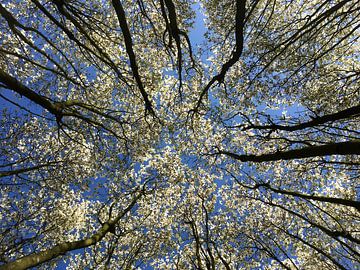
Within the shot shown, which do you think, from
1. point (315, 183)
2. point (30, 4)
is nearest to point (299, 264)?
point (315, 183)

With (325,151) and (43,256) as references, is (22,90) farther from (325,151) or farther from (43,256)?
(325,151)

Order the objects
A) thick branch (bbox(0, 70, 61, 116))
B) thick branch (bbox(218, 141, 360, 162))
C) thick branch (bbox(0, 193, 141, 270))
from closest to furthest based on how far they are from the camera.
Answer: thick branch (bbox(0, 193, 141, 270)) → thick branch (bbox(218, 141, 360, 162)) → thick branch (bbox(0, 70, 61, 116))

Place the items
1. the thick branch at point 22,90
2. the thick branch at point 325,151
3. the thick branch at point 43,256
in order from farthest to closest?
the thick branch at point 22,90
the thick branch at point 325,151
the thick branch at point 43,256

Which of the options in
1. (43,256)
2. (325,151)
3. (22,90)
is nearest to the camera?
(43,256)

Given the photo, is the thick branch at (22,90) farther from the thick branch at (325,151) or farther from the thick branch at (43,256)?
the thick branch at (325,151)

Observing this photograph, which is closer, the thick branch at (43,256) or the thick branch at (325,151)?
the thick branch at (43,256)

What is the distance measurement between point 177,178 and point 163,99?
18.9 feet

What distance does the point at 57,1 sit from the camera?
21.0 ft

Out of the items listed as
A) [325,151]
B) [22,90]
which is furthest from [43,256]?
[325,151]

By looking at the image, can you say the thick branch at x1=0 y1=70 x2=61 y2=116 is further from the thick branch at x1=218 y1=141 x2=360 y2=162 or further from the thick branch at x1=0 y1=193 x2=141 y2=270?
the thick branch at x1=218 y1=141 x2=360 y2=162

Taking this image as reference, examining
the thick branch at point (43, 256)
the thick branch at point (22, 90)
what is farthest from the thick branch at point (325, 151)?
the thick branch at point (22, 90)

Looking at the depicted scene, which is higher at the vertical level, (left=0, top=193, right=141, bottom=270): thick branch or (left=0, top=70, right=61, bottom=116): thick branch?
(left=0, top=70, right=61, bottom=116): thick branch

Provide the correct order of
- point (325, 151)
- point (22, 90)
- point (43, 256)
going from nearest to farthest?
point (43, 256)
point (325, 151)
point (22, 90)

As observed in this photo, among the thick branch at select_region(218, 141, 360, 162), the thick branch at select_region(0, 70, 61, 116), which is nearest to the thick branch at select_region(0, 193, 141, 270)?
the thick branch at select_region(0, 70, 61, 116)
